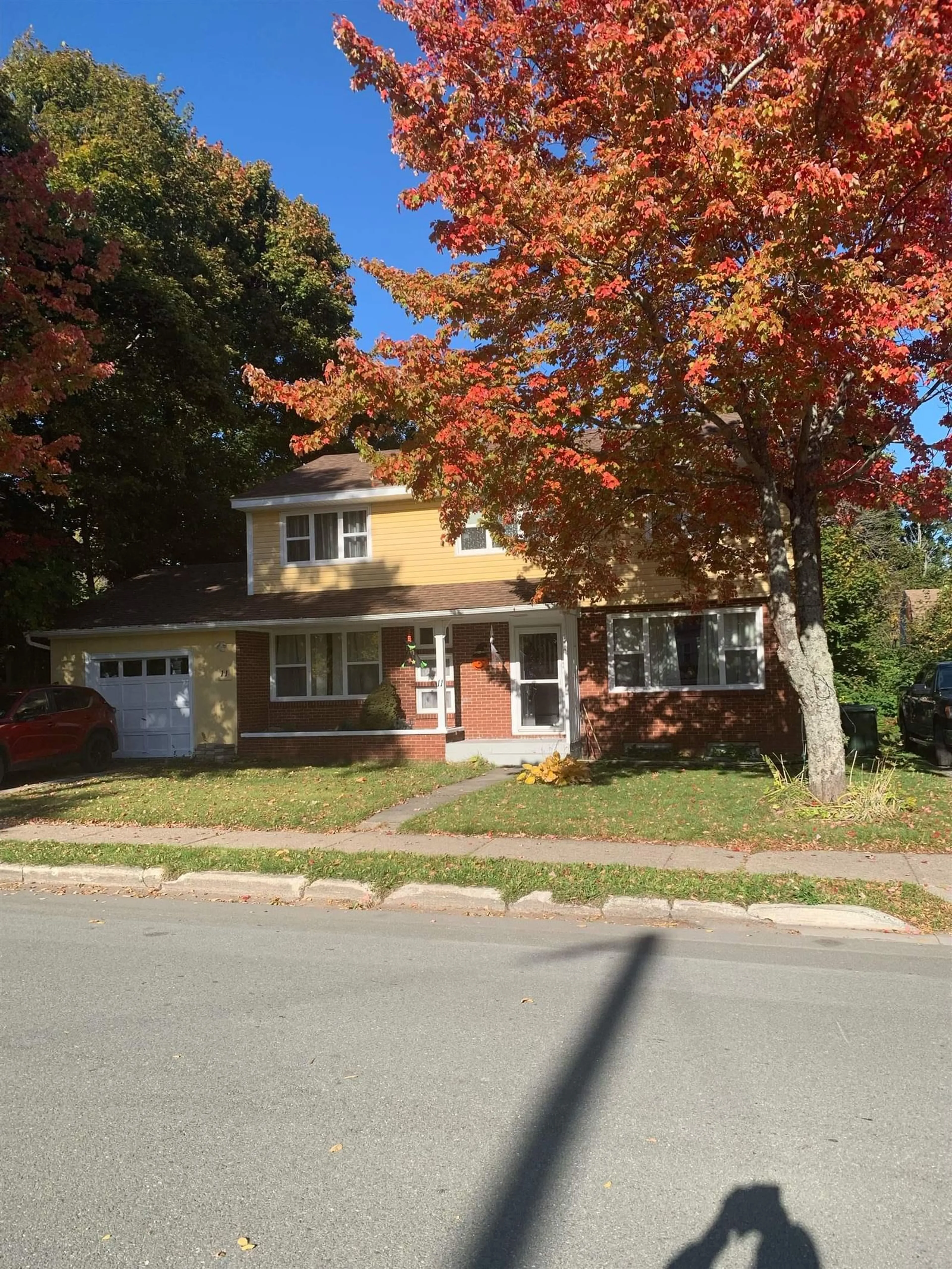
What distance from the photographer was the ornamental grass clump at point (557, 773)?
43.7 ft

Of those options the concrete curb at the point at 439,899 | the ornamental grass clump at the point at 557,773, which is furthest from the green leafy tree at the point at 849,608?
the concrete curb at the point at 439,899

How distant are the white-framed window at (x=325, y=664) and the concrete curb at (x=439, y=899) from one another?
10.1 m

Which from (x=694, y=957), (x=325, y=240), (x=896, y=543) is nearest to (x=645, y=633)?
(x=694, y=957)

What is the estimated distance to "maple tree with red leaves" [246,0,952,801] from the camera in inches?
316

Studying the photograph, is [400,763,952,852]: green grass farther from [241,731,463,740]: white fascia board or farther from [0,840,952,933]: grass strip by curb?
[241,731,463,740]: white fascia board

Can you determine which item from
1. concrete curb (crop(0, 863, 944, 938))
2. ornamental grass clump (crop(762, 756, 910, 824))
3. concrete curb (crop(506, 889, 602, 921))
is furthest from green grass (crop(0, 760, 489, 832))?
ornamental grass clump (crop(762, 756, 910, 824))

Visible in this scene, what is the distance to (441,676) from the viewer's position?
57.4 ft

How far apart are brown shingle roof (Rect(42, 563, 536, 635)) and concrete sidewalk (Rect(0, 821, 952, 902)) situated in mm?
7151

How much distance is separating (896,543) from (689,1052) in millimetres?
40879

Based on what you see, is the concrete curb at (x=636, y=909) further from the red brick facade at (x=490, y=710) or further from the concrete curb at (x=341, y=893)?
the red brick facade at (x=490, y=710)

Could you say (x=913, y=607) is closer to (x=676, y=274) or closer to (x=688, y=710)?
(x=688, y=710)

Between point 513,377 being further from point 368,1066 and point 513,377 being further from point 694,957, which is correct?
point 368,1066

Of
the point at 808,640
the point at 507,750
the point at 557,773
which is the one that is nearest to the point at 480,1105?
the point at 808,640

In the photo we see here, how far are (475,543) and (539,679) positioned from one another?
3.08 meters
